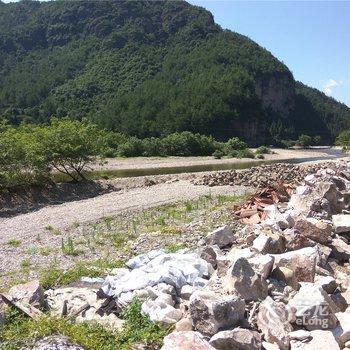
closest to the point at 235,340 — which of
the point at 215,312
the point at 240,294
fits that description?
the point at 215,312

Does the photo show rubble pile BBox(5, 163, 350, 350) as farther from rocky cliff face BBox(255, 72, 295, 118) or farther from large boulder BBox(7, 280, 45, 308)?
rocky cliff face BBox(255, 72, 295, 118)

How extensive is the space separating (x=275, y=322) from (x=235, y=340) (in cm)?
73

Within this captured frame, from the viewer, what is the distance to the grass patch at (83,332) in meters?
6.39

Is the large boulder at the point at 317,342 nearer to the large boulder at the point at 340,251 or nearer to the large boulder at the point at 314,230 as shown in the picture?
the large boulder at the point at 314,230

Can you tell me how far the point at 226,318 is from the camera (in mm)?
6418

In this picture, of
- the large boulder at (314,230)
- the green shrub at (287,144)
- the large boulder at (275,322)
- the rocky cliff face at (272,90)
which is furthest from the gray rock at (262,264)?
the rocky cliff face at (272,90)

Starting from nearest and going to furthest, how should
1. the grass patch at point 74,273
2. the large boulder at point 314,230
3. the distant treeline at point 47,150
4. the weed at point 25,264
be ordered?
the grass patch at point 74,273 < the large boulder at point 314,230 < the weed at point 25,264 < the distant treeline at point 47,150

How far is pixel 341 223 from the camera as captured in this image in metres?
11.8

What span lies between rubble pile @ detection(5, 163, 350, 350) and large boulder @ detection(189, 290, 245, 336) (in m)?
0.01

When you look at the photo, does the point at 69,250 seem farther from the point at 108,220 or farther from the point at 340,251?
the point at 340,251

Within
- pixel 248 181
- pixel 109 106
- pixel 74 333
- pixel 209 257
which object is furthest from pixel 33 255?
pixel 109 106

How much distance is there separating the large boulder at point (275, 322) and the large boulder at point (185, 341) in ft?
2.96

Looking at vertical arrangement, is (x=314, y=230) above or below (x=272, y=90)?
below

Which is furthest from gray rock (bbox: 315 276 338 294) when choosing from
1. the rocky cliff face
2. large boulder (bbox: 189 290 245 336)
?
the rocky cliff face
